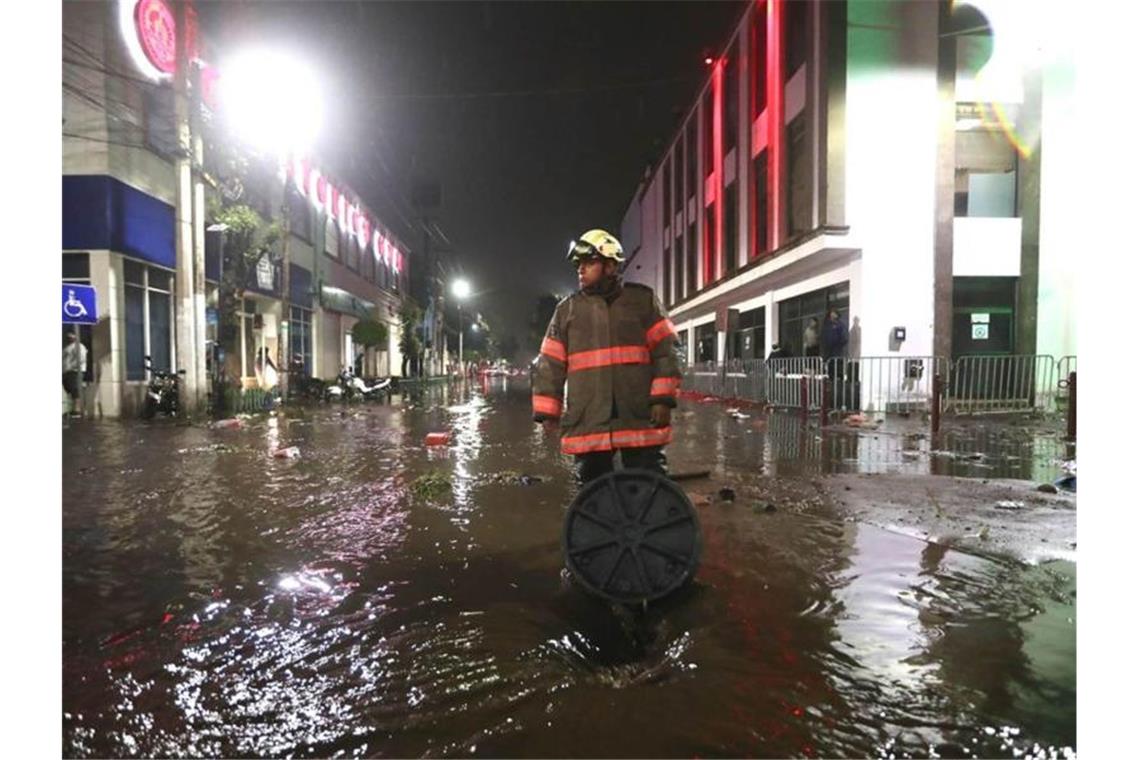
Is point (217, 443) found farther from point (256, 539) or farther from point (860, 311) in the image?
point (860, 311)

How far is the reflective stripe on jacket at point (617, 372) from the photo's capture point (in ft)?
12.0

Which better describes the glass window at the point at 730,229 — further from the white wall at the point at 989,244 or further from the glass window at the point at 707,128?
the white wall at the point at 989,244

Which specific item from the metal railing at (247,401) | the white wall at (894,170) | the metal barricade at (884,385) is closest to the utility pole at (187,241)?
the metal railing at (247,401)

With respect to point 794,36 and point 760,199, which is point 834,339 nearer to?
point 760,199

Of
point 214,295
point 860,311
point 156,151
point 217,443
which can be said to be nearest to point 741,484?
point 217,443

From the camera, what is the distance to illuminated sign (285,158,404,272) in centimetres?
2469

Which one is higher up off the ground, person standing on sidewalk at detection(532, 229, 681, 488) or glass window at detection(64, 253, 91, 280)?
glass window at detection(64, 253, 91, 280)

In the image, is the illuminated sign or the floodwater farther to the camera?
the illuminated sign

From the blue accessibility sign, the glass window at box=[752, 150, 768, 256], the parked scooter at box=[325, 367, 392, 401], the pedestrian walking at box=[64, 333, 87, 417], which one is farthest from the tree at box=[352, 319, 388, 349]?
the blue accessibility sign

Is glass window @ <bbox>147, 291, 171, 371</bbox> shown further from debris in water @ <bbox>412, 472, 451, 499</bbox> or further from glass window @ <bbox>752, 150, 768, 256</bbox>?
glass window @ <bbox>752, 150, 768, 256</bbox>

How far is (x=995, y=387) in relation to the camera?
14.2 metres

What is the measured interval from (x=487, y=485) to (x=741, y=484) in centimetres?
255

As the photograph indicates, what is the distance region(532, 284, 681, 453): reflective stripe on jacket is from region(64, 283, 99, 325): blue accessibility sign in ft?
37.4

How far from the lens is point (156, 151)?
15.7 meters
